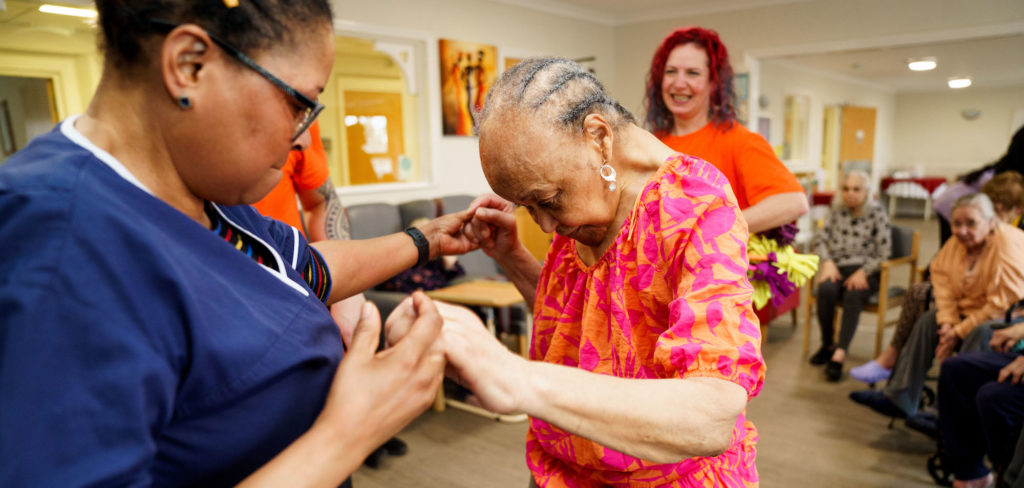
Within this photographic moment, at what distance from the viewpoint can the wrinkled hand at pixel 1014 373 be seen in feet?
8.50

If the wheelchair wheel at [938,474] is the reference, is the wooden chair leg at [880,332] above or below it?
above

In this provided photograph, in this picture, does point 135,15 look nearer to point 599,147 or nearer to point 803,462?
point 599,147

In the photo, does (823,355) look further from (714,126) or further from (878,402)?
(714,126)

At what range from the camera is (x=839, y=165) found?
14.0 metres

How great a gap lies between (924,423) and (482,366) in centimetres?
364

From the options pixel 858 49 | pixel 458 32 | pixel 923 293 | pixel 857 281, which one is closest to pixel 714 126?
pixel 923 293

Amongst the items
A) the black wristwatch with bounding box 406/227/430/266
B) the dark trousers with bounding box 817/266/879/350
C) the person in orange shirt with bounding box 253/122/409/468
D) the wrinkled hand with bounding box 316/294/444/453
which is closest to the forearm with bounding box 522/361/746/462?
the wrinkled hand with bounding box 316/294/444/453

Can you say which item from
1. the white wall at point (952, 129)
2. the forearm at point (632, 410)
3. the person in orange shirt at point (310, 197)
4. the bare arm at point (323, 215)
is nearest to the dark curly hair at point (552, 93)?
the forearm at point (632, 410)

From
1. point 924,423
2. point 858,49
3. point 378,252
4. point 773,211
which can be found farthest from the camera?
point 858,49

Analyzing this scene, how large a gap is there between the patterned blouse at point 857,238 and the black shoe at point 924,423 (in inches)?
59.6

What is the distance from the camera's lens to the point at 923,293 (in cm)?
393

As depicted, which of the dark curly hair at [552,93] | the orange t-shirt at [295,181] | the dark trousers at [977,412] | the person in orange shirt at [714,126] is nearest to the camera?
the dark curly hair at [552,93]

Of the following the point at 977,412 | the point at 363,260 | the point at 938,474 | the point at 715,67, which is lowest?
the point at 938,474

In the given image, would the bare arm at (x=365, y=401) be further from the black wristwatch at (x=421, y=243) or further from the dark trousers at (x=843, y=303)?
the dark trousers at (x=843, y=303)
